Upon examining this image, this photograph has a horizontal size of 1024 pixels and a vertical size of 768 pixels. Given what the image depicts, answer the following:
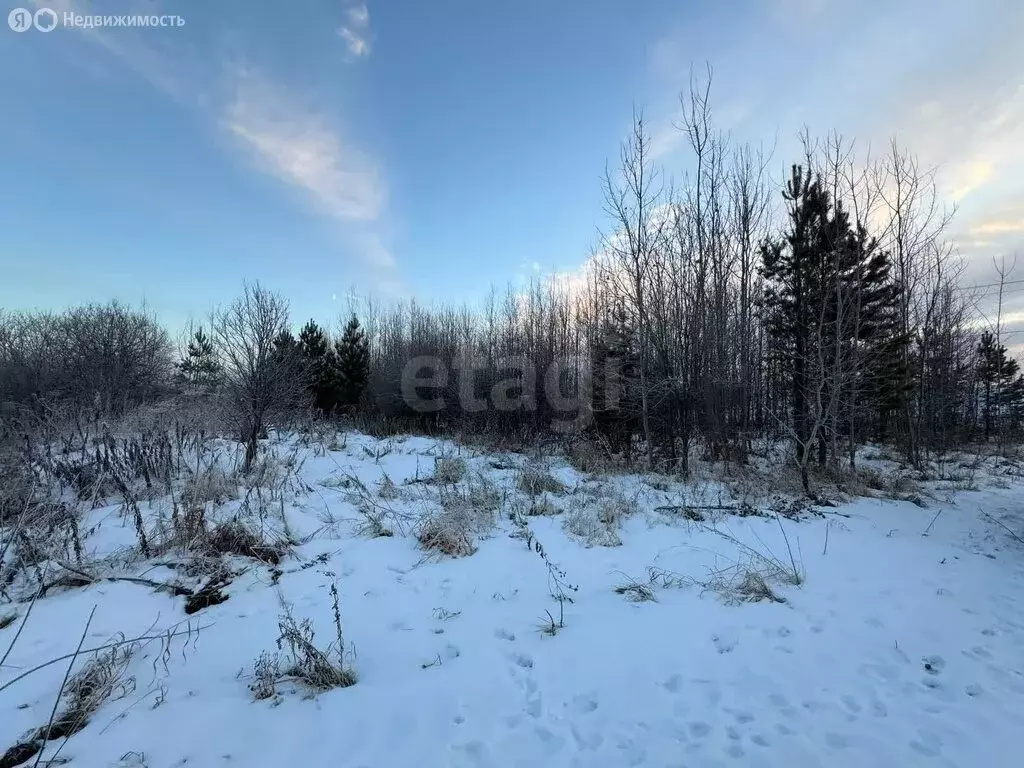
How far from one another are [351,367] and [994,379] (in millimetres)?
30210

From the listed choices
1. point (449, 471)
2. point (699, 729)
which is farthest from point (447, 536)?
point (449, 471)

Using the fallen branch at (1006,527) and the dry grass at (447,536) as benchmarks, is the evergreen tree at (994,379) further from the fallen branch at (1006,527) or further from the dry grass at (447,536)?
the dry grass at (447,536)

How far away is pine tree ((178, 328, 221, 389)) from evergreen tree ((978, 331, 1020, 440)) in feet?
121

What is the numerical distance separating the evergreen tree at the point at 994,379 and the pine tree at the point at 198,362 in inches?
1450

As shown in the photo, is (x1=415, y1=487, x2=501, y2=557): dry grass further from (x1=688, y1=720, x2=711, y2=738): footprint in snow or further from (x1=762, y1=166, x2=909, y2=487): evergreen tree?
(x1=762, y1=166, x2=909, y2=487): evergreen tree

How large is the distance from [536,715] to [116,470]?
18.7ft

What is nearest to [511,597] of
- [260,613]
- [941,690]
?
[260,613]

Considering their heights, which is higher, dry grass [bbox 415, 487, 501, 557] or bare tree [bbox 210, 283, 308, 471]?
bare tree [bbox 210, 283, 308, 471]

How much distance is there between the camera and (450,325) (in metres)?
25.1

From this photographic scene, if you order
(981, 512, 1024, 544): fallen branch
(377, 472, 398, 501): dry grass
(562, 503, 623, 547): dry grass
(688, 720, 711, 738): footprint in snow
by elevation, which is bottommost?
(981, 512, 1024, 544): fallen branch

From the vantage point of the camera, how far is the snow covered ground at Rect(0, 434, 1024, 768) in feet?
6.68

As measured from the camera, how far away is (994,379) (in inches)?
808

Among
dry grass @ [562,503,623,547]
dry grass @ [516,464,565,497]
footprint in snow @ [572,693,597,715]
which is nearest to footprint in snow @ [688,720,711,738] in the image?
footprint in snow @ [572,693,597,715]

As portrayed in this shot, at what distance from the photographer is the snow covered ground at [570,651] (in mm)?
2035
